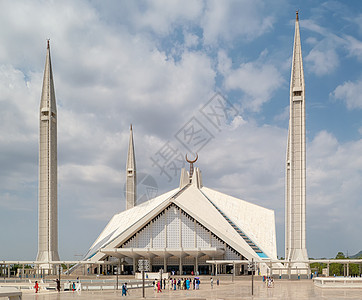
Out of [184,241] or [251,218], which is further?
[251,218]

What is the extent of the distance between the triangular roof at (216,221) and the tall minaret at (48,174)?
4841mm

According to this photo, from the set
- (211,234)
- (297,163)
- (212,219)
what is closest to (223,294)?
(297,163)

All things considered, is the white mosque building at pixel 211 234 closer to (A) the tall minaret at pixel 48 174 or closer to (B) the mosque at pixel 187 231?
(B) the mosque at pixel 187 231

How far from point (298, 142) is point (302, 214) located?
21.7ft

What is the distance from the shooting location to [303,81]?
44.8 m

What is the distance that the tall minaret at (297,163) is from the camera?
4291 centimetres

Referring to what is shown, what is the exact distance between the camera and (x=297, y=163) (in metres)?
44.1

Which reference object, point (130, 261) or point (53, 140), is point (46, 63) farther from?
point (130, 261)

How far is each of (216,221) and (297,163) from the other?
35.4 ft

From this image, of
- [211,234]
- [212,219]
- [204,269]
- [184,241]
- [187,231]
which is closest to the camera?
[211,234]

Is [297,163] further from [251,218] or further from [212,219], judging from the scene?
[251,218]

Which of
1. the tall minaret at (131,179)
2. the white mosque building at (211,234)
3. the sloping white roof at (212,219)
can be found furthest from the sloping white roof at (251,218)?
the tall minaret at (131,179)

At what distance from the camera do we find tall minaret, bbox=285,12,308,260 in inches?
1689

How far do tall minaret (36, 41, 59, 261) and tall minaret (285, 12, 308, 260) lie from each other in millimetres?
22869
